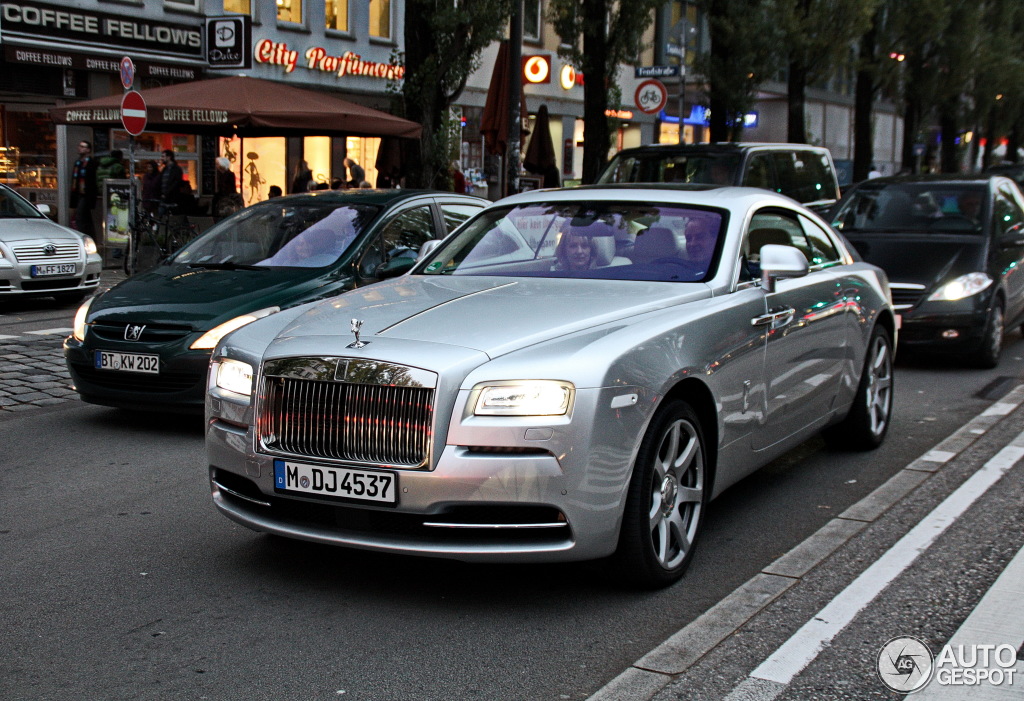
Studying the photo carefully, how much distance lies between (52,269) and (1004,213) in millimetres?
10257

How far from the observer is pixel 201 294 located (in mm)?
8008

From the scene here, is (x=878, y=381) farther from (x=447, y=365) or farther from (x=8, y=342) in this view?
(x=8, y=342)

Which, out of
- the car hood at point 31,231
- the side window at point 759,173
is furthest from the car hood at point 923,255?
the car hood at point 31,231

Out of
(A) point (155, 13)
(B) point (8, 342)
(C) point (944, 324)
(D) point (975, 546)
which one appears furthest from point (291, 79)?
(D) point (975, 546)

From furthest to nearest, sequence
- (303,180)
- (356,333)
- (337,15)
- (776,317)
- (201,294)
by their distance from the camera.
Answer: (337,15), (303,180), (201,294), (776,317), (356,333)

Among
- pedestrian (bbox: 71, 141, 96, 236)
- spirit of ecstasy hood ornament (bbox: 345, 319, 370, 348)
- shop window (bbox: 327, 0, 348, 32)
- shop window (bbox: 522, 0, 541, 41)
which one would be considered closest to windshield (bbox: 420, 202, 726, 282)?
spirit of ecstasy hood ornament (bbox: 345, 319, 370, 348)

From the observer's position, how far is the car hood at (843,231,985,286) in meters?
11.0

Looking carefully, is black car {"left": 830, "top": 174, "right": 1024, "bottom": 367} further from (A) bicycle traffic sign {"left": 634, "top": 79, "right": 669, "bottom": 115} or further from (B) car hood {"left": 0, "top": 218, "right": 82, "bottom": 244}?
(B) car hood {"left": 0, "top": 218, "right": 82, "bottom": 244}

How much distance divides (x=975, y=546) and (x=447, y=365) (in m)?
2.59

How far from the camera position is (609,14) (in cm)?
1934

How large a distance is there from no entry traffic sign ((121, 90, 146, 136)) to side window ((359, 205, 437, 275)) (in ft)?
24.4

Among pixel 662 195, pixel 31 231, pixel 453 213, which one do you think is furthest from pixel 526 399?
pixel 31 231

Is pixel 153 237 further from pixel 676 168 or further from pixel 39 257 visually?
pixel 676 168

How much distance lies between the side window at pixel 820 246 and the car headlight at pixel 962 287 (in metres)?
4.13
